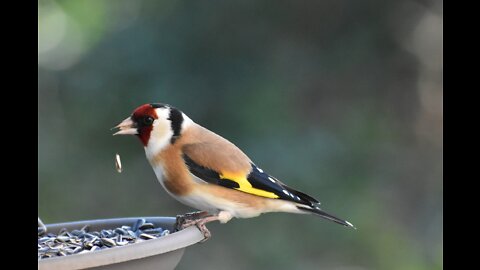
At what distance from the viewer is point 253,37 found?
5.86 meters

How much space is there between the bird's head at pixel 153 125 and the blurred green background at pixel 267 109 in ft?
8.69

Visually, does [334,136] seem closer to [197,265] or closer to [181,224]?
[197,265]

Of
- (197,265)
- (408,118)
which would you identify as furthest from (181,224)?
(408,118)

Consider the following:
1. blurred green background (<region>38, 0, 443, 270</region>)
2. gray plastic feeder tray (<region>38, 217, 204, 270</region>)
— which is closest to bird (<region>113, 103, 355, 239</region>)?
gray plastic feeder tray (<region>38, 217, 204, 270</region>)

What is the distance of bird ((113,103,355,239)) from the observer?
2668 millimetres

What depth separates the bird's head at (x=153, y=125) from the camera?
274 cm

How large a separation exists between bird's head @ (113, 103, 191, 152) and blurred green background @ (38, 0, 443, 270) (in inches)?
104

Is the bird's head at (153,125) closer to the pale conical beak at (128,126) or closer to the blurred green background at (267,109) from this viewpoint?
the pale conical beak at (128,126)

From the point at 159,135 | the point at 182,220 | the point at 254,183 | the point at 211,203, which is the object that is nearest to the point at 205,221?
the point at 182,220

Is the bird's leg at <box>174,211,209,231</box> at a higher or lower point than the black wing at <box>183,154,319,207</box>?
lower

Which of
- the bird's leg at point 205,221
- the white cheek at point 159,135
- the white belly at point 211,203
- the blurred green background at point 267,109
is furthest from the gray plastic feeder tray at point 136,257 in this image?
the blurred green background at point 267,109

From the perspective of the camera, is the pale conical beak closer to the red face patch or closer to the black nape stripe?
the red face patch

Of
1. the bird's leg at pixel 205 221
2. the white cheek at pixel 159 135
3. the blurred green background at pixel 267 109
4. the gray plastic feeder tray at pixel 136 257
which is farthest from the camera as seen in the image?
the blurred green background at pixel 267 109

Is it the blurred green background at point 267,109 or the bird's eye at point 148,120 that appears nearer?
the bird's eye at point 148,120
